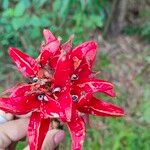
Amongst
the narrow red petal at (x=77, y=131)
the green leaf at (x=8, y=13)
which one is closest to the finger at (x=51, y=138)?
the narrow red petal at (x=77, y=131)

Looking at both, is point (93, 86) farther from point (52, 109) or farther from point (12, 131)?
point (12, 131)

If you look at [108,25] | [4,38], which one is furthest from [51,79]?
[108,25]

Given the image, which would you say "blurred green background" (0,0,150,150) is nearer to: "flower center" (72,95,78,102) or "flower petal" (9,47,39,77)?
"flower petal" (9,47,39,77)

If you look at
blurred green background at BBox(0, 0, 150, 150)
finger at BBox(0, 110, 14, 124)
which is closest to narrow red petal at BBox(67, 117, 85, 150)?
finger at BBox(0, 110, 14, 124)

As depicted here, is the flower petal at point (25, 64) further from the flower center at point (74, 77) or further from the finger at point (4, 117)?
the finger at point (4, 117)

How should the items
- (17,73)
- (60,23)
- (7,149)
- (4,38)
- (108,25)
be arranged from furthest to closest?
(108,25) < (60,23) < (17,73) < (4,38) < (7,149)

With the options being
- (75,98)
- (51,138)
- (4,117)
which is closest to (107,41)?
(4,117)

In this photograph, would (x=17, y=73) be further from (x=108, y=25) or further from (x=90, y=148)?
(x=108, y=25)
